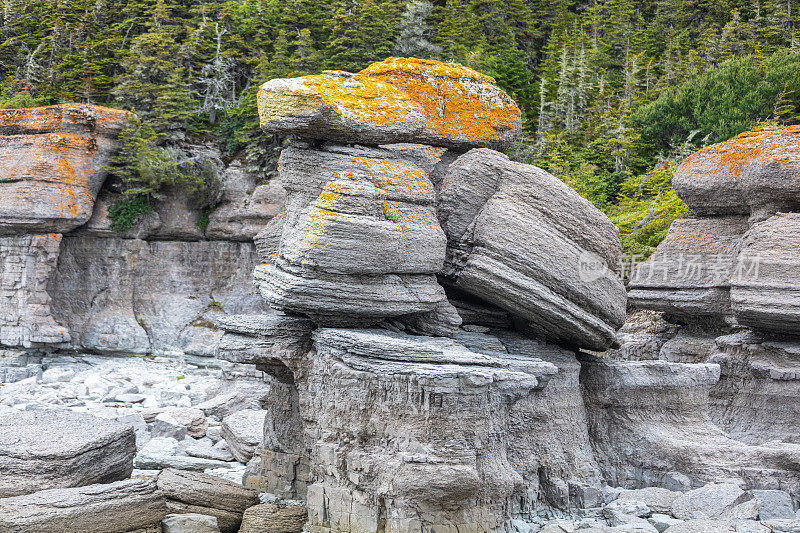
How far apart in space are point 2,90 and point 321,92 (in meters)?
22.1

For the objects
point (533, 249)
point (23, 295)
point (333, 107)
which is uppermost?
point (333, 107)

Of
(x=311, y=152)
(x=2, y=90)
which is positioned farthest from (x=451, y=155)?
(x=2, y=90)

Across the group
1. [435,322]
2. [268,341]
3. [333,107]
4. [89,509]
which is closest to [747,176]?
[435,322]

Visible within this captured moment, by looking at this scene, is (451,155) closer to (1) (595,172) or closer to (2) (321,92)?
(2) (321,92)

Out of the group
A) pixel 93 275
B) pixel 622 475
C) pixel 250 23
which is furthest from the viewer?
pixel 250 23

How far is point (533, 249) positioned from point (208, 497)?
5.83 m

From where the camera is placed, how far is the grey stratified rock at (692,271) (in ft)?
46.2

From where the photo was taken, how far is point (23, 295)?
2291 cm

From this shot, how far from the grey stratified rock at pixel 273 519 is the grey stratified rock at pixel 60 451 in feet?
7.63

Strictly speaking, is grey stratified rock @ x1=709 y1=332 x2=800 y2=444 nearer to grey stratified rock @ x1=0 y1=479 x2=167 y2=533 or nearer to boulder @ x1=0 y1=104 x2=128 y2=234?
grey stratified rock @ x1=0 y1=479 x2=167 y2=533

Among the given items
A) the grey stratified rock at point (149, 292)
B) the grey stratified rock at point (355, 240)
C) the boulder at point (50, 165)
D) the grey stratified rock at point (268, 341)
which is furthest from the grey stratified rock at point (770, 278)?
the boulder at point (50, 165)

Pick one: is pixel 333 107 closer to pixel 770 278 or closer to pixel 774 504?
pixel 770 278

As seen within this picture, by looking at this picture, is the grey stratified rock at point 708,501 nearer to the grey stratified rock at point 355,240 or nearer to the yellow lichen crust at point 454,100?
the grey stratified rock at point 355,240

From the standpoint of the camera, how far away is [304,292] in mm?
9906
